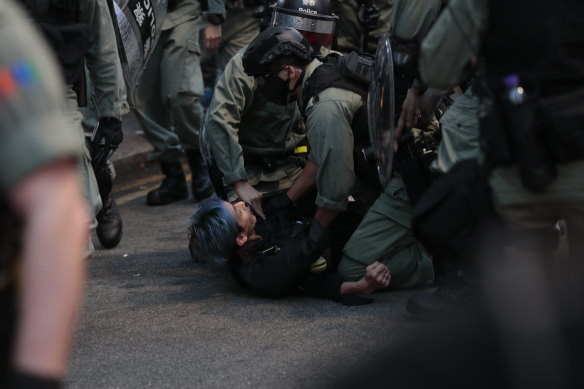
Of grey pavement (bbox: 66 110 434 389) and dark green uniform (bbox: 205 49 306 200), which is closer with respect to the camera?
grey pavement (bbox: 66 110 434 389)

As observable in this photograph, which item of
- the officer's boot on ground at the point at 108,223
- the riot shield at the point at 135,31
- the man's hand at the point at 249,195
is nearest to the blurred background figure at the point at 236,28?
the riot shield at the point at 135,31

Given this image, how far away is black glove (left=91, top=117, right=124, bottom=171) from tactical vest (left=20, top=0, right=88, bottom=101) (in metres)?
0.44

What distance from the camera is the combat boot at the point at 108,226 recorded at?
577 centimetres

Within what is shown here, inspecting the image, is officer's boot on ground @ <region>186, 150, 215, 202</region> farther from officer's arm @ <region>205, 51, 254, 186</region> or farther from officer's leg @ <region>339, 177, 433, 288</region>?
officer's leg @ <region>339, 177, 433, 288</region>

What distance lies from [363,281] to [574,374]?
10.3 ft

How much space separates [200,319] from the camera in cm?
436

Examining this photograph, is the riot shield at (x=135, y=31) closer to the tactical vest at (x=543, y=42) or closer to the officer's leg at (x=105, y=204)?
the officer's leg at (x=105, y=204)

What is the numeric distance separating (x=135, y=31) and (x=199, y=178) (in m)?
1.18

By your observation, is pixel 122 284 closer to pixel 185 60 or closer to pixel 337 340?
pixel 337 340

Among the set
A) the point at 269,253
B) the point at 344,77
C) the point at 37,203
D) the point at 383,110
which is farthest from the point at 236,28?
the point at 37,203

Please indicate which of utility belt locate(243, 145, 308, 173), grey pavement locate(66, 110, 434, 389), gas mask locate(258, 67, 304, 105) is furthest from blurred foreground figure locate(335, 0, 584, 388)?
utility belt locate(243, 145, 308, 173)

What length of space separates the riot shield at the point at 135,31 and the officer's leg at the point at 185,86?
1.52 feet

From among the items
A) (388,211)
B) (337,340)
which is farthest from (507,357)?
(388,211)

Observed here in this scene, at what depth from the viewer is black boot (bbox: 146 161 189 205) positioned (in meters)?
6.78
